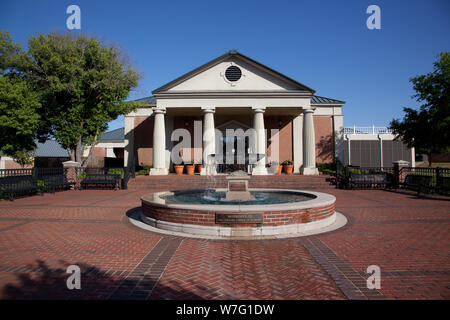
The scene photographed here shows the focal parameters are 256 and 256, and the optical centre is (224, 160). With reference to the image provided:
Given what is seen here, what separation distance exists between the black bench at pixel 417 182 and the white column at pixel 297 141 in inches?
367

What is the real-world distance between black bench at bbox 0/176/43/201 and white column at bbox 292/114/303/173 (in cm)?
1891

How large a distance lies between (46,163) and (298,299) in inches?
1164

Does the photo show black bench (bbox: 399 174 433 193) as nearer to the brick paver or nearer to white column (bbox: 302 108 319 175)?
white column (bbox: 302 108 319 175)

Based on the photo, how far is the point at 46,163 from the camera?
84.8ft

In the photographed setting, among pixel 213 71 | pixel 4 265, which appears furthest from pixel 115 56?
pixel 4 265

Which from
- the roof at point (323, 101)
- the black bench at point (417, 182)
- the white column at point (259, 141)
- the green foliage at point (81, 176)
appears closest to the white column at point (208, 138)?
the white column at point (259, 141)

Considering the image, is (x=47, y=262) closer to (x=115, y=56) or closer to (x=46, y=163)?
(x=115, y=56)

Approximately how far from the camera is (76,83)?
57.8 feet

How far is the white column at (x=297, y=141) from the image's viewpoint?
23.2m

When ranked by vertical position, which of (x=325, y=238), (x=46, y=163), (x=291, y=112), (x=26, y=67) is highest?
(x=26, y=67)

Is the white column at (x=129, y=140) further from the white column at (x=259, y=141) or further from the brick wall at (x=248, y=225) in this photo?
the brick wall at (x=248, y=225)

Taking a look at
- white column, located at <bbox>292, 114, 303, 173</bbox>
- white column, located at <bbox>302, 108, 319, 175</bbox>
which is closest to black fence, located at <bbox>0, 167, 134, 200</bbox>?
white column, located at <bbox>302, 108, 319, 175</bbox>

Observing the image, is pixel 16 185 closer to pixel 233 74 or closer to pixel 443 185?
pixel 233 74

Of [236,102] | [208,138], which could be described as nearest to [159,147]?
[208,138]
